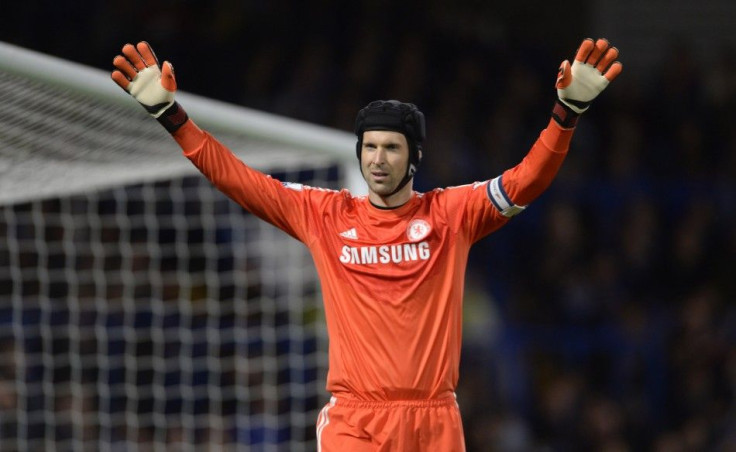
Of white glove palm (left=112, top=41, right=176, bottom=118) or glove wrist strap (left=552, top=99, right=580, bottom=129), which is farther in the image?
white glove palm (left=112, top=41, right=176, bottom=118)

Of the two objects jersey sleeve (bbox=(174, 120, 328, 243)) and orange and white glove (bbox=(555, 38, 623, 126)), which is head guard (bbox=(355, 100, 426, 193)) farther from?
orange and white glove (bbox=(555, 38, 623, 126))

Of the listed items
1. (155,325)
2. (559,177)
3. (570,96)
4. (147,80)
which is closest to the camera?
(570,96)

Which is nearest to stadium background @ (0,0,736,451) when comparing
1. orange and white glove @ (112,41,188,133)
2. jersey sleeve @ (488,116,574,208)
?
jersey sleeve @ (488,116,574,208)

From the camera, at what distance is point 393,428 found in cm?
396

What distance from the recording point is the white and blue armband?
404cm

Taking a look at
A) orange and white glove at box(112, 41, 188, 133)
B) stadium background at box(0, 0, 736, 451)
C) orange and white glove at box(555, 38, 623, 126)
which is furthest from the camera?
stadium background at box(0, 0, 736, 451)

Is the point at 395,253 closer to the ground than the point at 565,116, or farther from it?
closer to the ground

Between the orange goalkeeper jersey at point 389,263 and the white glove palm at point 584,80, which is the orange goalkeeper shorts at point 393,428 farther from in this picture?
the white glove palm at point 584,80

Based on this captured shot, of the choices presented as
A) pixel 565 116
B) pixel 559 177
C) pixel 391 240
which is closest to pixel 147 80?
pixel 391 240

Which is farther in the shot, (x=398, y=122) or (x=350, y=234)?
(x=350, y=234)

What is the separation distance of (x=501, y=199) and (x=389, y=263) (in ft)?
1.37

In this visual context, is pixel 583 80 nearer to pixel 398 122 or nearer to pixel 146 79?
pixel 398 122

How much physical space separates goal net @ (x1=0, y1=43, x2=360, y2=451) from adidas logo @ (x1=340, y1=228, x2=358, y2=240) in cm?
272

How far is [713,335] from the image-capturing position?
9133 mm
